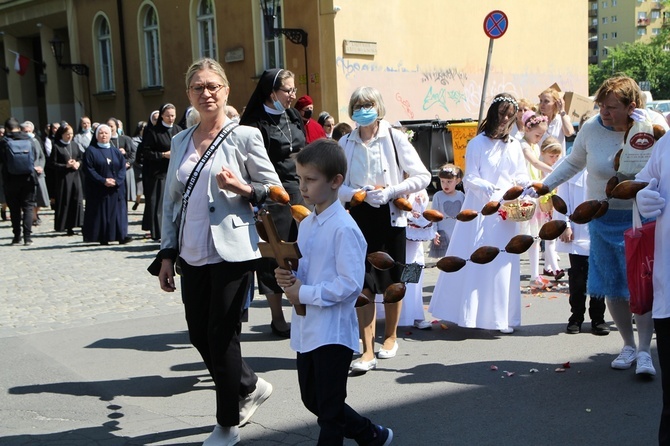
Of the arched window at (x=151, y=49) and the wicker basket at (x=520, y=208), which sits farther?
the arched window at (x=151, y=49)

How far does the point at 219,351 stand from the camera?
4566mm

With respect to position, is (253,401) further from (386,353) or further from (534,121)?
(534,121)

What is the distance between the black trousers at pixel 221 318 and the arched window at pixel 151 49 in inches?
878

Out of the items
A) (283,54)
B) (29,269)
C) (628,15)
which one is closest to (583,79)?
(283,54)

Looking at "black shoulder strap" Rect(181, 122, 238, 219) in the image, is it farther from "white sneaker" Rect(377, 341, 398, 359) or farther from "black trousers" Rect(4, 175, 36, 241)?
"black trousers" Rect(4, 175, 36, 241)

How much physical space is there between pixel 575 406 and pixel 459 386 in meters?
0.81

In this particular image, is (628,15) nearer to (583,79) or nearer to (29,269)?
(583,79)

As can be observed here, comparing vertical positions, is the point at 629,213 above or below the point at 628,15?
below

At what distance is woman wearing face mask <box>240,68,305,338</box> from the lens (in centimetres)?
676

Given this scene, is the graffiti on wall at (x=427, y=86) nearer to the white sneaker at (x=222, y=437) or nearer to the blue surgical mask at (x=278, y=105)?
the blue surgical mask at (x=278, y=105)

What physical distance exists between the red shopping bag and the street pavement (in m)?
0.86

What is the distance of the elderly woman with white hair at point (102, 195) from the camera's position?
46.2ft

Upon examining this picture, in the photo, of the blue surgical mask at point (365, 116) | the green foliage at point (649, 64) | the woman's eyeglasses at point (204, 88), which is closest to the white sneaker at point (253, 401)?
the woman's eyeglasses at point (204, 88)

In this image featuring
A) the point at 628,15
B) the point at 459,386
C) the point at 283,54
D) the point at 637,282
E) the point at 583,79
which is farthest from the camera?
the point at 628,15
